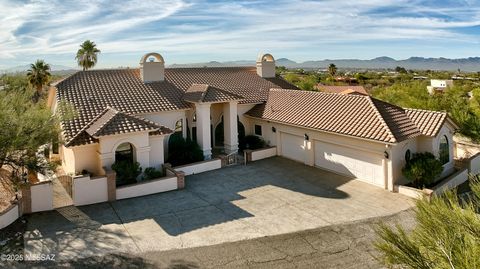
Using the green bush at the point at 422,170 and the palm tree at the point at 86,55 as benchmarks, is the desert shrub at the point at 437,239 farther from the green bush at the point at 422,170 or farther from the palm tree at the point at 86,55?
the palm tree at the point at 86,55

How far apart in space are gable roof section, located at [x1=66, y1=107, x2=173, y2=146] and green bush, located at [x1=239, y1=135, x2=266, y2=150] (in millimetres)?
9270

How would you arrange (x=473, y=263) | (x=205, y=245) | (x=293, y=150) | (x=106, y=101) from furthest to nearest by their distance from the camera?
(x=293, y=150) < (x=106, y=101) < (x=205, y=245) < (x=473, y=263)

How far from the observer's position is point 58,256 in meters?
13.7

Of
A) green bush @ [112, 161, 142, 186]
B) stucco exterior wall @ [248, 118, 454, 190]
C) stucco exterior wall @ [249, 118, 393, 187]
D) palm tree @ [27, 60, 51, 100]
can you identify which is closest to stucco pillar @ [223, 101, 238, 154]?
stucco exterior wall @ [249, 118, 393, 187]

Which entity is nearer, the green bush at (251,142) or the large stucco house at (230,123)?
Result: the large stucco house at (230,123)

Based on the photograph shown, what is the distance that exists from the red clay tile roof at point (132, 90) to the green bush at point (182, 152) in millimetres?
2610

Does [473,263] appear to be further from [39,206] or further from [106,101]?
[106,101]

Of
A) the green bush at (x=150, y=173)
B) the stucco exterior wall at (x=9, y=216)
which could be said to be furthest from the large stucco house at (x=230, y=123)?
the stucco exterior wall at (x=9, y=216)

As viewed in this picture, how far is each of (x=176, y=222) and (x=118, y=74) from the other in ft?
59.1

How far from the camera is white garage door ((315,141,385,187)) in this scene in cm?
2191

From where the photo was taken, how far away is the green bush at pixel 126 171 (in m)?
20.7

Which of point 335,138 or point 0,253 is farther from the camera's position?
point 335,138

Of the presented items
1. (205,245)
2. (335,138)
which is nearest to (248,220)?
(205,245)

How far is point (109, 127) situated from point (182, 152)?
645 cm
